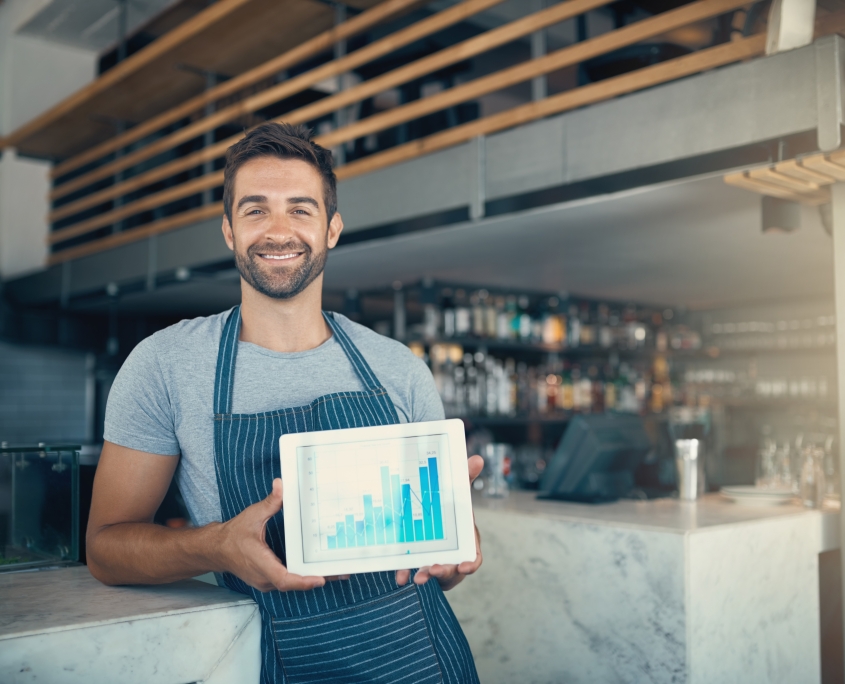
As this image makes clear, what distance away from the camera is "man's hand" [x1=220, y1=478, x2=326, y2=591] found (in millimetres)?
1068

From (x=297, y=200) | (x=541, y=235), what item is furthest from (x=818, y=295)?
(x=297, y=200)

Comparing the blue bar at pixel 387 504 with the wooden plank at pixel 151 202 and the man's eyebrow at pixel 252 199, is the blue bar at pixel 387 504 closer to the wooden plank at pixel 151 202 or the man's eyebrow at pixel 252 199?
the man's eyebrow at pixel 252 199

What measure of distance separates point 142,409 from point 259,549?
35 cm

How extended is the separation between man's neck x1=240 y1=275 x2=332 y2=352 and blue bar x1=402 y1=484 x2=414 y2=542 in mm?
402

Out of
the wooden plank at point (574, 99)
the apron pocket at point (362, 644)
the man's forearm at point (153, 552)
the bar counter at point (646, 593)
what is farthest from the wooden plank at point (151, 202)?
the apron pocket at point (362, 644)

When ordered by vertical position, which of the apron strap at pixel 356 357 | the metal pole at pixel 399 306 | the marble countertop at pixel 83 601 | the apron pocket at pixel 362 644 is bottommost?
the apron pocket at pixel 362 644

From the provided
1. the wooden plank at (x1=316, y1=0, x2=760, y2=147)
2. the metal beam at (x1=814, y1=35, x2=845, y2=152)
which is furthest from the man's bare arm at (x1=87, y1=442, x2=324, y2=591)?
the wooden plank at (x1=316, y1=0, x2=760, y2=147)

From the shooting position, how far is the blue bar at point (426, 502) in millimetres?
1142

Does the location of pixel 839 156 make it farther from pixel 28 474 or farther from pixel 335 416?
pixel 28 474

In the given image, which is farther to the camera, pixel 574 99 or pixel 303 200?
pixel 574 99

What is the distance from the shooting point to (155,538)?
1188mm

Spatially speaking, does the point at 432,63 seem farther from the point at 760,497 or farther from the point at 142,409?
the point at 142,409

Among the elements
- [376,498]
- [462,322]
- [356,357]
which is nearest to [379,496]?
[376,498]

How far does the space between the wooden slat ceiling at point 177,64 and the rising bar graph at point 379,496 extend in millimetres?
3139
